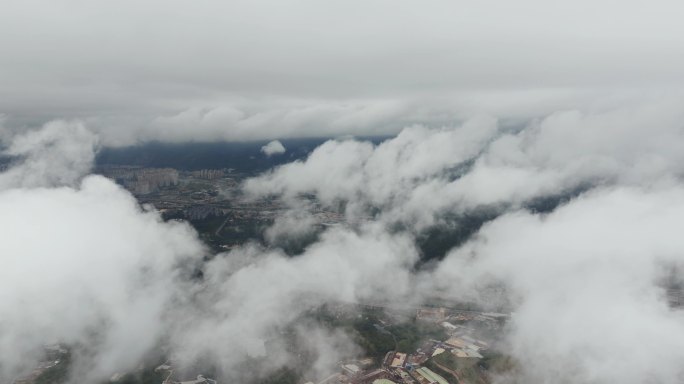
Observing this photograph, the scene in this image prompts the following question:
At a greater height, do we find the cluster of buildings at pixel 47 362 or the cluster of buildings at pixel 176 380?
the cluster of buildings at pixel 47 362

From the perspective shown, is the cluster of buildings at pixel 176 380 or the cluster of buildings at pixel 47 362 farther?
the cluster of buildings at pixel 176 380

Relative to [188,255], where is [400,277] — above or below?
below

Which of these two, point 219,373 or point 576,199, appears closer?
point 219,373

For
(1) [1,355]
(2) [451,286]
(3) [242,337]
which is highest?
(1) [1,355]

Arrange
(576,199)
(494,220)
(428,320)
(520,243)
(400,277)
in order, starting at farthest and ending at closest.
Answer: (576,199) < (494,220) < (520,243) < (400,277) < (428,320)

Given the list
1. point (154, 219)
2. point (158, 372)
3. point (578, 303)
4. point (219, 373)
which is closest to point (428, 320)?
point (578, 303)

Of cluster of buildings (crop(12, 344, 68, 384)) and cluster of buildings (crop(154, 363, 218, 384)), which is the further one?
cluster of buildings (crop(154, 363, 218, 384))

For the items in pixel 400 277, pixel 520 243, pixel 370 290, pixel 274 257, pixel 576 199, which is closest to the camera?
pixel 370 290

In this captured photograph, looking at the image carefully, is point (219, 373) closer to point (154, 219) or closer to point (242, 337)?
point (242, 337)

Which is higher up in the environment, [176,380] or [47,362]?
[47,362]

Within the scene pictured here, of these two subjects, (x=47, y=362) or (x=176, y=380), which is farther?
(x=47, y=362)

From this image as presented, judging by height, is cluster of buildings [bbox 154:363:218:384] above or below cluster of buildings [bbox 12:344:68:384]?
below
